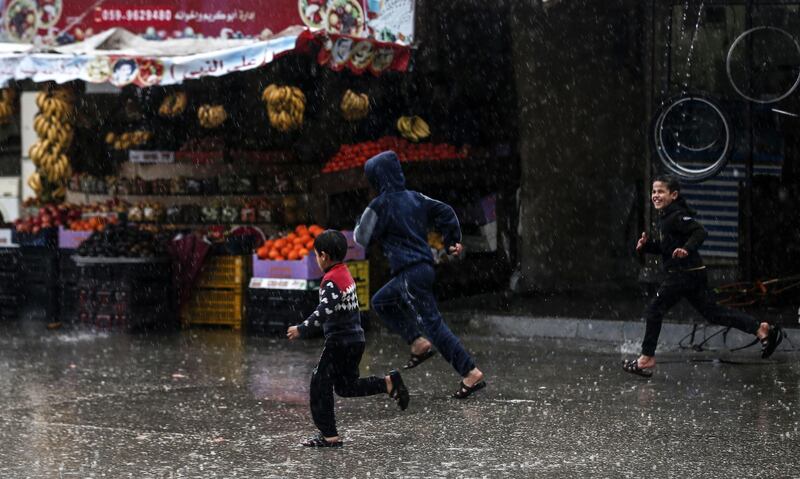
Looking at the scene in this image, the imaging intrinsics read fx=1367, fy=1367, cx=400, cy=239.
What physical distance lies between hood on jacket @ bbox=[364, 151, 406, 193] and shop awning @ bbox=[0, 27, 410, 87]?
141 inches

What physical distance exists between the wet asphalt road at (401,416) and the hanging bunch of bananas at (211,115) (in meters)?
3.72

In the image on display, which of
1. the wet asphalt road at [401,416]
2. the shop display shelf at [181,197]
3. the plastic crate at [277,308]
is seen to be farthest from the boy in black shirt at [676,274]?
the shop display shelf at [181,197]

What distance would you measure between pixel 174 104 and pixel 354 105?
7.25 feet

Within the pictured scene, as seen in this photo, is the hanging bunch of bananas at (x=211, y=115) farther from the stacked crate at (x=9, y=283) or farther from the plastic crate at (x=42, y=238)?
the stacked crate at (x=9, y=283)

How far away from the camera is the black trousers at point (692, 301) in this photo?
1077cm

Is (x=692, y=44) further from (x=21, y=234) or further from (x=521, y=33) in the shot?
(x=21, y=234)

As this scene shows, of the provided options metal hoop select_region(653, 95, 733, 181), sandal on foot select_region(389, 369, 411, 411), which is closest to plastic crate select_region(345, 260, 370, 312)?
metal hoop select_region(653, 95, 733, 181)

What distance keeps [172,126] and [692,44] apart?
634 cm

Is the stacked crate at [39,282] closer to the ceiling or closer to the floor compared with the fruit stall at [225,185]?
closer to the floor

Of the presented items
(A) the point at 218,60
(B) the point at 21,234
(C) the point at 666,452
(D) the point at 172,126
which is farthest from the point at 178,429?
(D) the point at 172,126

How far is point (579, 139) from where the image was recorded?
17609 millimetres

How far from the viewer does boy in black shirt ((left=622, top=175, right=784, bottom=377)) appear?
10.7 m

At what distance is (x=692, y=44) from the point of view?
1614 centimetres

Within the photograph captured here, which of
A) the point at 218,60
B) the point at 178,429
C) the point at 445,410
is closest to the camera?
the point at 178,429
